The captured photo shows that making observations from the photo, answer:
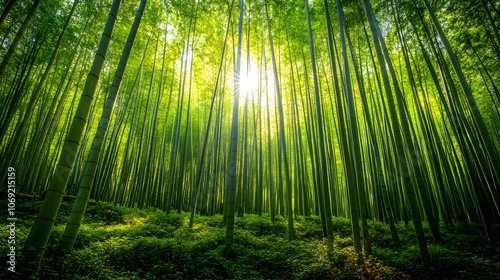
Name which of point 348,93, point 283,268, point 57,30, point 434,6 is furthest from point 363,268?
point 57,30

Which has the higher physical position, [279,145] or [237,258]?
[279,145]

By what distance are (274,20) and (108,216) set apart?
6016 millimetres

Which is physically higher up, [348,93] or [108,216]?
[348,93]

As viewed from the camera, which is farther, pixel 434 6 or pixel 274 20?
pixel 274 20

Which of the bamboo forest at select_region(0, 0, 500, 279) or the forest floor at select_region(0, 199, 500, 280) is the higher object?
the bamboo forest at select_region(0, 0, 500, 279)

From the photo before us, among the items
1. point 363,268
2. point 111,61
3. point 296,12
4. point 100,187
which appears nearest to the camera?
point 363,268

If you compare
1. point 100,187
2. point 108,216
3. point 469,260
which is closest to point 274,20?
point 469,260

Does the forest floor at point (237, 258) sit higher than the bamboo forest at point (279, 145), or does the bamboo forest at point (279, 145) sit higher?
the bamboo forest at point (279, 145)

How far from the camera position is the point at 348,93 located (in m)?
2.96

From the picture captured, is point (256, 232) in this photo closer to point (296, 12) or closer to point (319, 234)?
point (319, 234)

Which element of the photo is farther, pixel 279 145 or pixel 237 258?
pixel 279 145

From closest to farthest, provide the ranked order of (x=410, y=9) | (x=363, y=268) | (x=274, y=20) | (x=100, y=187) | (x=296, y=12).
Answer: (x=363, y=268) → (x=410, y=9) → (x=296, y=12) → (x=274, y=20) → (x=100, y=187)

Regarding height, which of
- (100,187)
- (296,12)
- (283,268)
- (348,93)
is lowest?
(283,268)

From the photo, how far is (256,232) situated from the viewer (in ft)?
14.9
